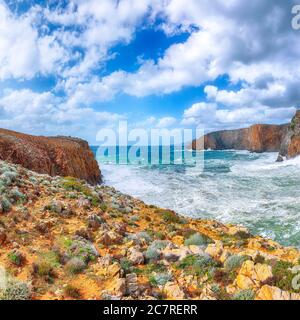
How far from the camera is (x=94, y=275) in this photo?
Answer: 8750 millimetres

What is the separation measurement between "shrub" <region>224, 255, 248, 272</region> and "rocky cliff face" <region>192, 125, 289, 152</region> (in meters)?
80.9

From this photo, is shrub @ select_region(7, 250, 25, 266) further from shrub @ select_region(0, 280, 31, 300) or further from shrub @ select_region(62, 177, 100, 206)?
shrub @ select_region(62, 177, 100, 206)

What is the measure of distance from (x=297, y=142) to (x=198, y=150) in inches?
4186

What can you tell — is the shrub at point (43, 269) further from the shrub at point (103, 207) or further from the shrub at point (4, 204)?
the shrub at point (103, 207)

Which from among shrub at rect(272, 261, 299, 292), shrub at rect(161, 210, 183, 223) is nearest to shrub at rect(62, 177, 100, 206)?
shrub at rect(161, 210, 183, 223)

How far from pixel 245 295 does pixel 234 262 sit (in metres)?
1.51

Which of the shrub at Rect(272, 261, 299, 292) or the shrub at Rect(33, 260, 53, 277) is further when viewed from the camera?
the shrub at Rect(33, 260, 53, 277)

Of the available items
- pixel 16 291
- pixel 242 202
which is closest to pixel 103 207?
pixel 16 291

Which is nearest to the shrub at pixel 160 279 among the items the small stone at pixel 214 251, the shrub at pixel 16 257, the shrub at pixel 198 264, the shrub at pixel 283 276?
the shrub at pixel 198 264

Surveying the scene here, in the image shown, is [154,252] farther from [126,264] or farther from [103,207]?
[103,207]

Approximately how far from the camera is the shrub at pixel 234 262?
8.98m

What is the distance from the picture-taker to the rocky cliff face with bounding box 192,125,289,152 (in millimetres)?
115750

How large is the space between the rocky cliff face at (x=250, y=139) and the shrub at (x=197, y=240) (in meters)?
78.1
